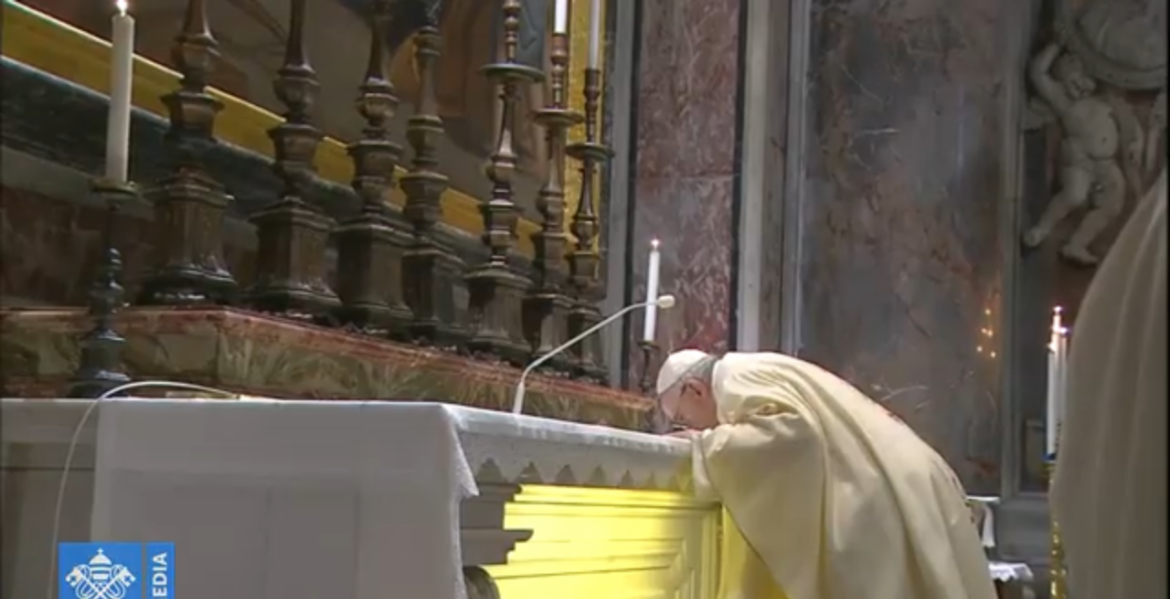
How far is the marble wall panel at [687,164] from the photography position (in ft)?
21.5

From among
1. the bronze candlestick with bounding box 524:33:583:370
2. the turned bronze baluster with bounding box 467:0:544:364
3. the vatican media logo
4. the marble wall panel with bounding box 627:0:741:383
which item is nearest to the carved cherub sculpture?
the marble wall panel with bounding box 627:0:741:383

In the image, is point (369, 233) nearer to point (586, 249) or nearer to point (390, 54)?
point (390, 54)

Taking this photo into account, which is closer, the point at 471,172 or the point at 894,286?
the point at 471,172

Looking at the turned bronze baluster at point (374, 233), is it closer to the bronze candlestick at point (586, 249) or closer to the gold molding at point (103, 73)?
the gold molding at point (103, 73)

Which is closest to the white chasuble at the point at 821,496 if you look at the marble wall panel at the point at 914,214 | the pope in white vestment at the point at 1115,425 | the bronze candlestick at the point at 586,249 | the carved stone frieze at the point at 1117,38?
the bronze candlestick at the point at 586,249

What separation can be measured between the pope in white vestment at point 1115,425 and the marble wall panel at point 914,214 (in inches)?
215

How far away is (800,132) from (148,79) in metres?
4.43

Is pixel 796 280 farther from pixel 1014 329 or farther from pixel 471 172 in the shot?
pixel 471 172

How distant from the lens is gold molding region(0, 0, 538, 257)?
9.78 feet


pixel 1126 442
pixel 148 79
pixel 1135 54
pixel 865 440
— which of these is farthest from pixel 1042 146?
pixel 1126 442

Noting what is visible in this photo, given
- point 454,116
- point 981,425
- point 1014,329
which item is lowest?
point 981,425

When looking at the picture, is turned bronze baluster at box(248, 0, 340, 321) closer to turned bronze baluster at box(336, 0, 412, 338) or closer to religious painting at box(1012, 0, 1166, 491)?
turned bronze baluster at box(336, 0, 412, 338)

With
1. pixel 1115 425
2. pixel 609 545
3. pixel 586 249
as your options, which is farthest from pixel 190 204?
pixel 586 249

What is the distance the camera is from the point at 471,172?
5.08m
